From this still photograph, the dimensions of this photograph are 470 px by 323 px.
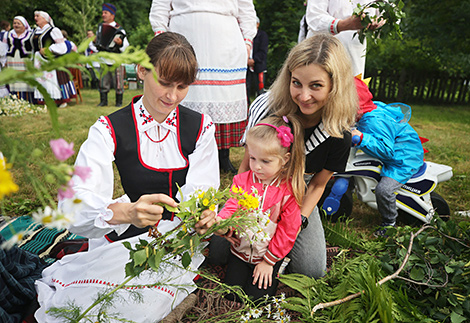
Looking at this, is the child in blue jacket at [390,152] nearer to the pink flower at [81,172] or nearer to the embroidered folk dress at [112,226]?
the embroidered folk dress at [112,226]

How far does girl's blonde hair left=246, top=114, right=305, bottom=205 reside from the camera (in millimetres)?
1927

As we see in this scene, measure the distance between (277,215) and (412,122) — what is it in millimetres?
6885

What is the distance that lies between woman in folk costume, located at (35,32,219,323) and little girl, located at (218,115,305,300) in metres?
0.25

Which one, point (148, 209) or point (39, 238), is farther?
point (39, 238)

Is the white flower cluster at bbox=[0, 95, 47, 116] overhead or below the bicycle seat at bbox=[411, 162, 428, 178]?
overhead

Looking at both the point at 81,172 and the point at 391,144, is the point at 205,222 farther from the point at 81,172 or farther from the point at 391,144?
the point at 391,144

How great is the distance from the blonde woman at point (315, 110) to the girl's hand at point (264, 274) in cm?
30

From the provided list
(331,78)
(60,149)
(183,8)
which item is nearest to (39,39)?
(183,8)

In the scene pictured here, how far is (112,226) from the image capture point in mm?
1626

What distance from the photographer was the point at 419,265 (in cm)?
189

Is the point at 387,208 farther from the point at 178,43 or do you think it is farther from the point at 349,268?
the point at 178,43

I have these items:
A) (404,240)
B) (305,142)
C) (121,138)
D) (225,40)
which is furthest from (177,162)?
(225,40)

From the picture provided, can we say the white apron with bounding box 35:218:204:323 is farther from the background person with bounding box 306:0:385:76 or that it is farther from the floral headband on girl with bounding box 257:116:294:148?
the background person with bounding box 306:0:385:76

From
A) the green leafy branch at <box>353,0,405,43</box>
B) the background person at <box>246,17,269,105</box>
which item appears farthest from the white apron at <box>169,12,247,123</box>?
the background person at <box>246,17,269,105</box>
